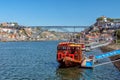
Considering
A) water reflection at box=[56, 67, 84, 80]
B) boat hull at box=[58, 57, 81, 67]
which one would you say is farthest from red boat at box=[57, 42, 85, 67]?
water reflection at box=[56, 67, 84, 80]

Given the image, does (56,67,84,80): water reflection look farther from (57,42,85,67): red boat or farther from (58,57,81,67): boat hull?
(57,42,85,67): red boat

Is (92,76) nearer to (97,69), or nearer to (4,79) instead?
(97,69)

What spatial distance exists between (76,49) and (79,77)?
10.0 metres

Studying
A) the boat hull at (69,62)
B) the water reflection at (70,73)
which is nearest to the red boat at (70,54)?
the boat hull at (69,62)

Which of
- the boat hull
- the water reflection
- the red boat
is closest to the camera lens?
the water reflection

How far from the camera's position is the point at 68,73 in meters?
52.1

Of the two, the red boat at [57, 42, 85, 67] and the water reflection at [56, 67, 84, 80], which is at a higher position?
the red boat at [57, 42, 85, 67]

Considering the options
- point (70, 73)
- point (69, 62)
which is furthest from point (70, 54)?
point (70, 73)

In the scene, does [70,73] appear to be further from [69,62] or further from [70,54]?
[70,54]

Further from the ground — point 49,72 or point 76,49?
point 76,49

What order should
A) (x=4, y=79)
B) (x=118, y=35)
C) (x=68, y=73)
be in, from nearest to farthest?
1. (x=4, y=79)
2. (x=68, y=73)
3. (x=118, y=35)

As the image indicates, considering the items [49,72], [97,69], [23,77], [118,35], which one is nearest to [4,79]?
[23,77]

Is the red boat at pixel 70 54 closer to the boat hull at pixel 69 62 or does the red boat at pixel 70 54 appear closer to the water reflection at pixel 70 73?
the boat hull at pixel 69 62

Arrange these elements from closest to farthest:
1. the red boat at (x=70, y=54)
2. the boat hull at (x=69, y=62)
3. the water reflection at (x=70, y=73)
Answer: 1. the water reflection at (x=70, y=73)
2. the boat hull at (x=69, y=62)
3. the red boat at (x=70, y=54)
